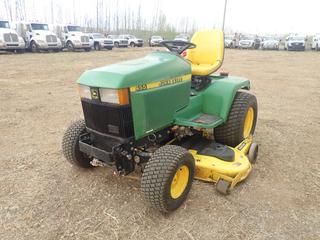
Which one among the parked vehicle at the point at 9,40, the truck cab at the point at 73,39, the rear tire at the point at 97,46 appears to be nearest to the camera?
the parked vehicle at the point at 9,40

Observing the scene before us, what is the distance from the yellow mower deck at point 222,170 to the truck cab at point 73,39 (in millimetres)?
20497

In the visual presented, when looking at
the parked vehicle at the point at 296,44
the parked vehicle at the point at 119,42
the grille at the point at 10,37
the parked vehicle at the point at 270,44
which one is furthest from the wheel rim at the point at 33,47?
the parked vehicle at the point at 296,44

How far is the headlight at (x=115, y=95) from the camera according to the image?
2.59m

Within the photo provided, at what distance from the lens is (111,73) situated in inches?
105

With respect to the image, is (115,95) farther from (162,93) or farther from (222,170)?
(222,170)

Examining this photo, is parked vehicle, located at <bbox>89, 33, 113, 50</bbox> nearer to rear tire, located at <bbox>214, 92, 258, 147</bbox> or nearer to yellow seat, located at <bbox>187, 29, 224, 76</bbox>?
yellow seat, located at <bbox>187, 29, 224, 76</bbox>

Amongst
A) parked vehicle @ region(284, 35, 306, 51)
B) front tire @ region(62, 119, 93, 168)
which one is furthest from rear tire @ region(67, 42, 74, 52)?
front tire @ region(62, 119, 93, 168)

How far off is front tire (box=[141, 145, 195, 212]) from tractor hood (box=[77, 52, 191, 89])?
2.27 ft

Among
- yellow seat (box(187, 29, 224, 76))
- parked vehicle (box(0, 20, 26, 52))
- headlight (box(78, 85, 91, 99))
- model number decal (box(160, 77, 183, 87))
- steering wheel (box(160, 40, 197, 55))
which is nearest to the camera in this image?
headlight (box(78, 85, 91, 99))

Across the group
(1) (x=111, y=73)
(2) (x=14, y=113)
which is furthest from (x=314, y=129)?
(2) (x=14, y=113)

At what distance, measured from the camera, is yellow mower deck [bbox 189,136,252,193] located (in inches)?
120

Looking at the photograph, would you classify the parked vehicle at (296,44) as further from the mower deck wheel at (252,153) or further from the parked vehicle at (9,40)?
the mower deck wheel at (252,153)

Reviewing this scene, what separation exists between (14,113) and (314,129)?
18.1 ft

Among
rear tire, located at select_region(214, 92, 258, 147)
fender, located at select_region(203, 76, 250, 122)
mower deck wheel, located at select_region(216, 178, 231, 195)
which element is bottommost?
mower deck wheel, located at select_region(216, 178, 231, 195)
